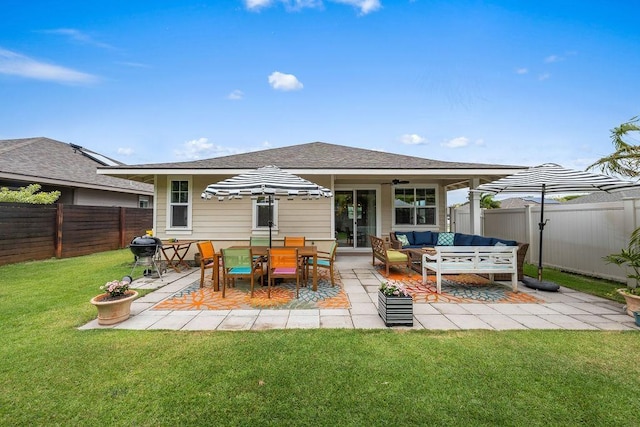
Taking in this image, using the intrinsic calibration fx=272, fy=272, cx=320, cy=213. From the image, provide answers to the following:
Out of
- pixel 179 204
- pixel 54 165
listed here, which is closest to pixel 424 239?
pixel 179 204

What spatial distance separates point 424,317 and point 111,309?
A: 4277 mm

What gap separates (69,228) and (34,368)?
9.31 m

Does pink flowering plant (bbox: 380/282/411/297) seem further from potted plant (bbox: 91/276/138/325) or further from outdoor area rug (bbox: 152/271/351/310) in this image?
potted plant (bbox: 91/276/138/325)

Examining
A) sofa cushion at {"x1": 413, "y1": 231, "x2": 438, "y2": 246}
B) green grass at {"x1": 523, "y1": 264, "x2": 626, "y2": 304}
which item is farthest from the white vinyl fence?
sofa cushion at {"x1": 413, "y1": 231, "x2": 438, "y2": 246}

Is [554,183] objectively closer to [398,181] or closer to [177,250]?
[398,181]

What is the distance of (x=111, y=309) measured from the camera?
11.8ft

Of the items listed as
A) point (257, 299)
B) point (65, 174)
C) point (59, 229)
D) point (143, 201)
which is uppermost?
point (65, 174)

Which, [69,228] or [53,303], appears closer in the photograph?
[53,303]

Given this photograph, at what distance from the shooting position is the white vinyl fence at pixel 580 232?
568 cm

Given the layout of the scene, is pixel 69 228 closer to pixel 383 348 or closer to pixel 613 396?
pixel 383 348

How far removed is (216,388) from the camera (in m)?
2.25

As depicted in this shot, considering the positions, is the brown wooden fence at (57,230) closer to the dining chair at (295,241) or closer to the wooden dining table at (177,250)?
the wooden dining table at (177,250)

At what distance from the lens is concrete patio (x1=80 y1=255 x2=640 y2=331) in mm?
3562

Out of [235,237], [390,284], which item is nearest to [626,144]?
Result: [390,284]
